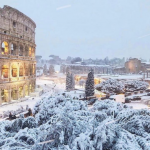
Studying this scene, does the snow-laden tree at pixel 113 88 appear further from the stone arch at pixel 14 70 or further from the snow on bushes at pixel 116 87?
the stone arch at pixel 14 70

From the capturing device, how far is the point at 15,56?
26344 millimetres

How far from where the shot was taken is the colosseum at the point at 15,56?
2444 centimetres

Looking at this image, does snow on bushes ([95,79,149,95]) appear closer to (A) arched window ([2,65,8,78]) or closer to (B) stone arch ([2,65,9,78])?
(B) stone arch ([2,65,9,78])

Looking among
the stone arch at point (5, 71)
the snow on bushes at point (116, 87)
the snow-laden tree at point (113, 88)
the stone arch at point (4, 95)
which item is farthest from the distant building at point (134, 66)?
the stone arch at point (4, 95)

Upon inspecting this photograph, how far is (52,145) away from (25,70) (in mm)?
26538

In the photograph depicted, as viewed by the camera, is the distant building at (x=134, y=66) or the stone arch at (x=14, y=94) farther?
the distant building at (x=134, y=66)

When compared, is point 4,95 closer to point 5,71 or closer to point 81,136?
point 5,71

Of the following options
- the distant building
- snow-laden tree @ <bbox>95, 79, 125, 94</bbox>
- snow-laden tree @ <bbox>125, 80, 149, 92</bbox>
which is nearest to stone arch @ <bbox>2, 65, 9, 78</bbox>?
snow-laden tree @ <bbox>95, 79, 125, 94</bbox>

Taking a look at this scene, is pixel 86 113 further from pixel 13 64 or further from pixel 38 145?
pixel 13 64

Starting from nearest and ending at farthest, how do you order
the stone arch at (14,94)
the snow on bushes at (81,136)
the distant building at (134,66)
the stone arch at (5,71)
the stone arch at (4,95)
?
the snow on bushes at (81,136)
the stone arch at (4,95)
the stone arch at (5,71)
the stone arch at (14,94)
the distant building at (134,66)

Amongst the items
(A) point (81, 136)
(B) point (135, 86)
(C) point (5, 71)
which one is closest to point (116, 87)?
(B) point (135, 86)

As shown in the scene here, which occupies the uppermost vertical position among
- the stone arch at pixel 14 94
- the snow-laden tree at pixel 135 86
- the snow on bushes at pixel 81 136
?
the snow on bushes at pixel 81 136

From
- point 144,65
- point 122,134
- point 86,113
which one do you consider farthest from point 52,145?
point 144,65

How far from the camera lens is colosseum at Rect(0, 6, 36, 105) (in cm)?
2444
